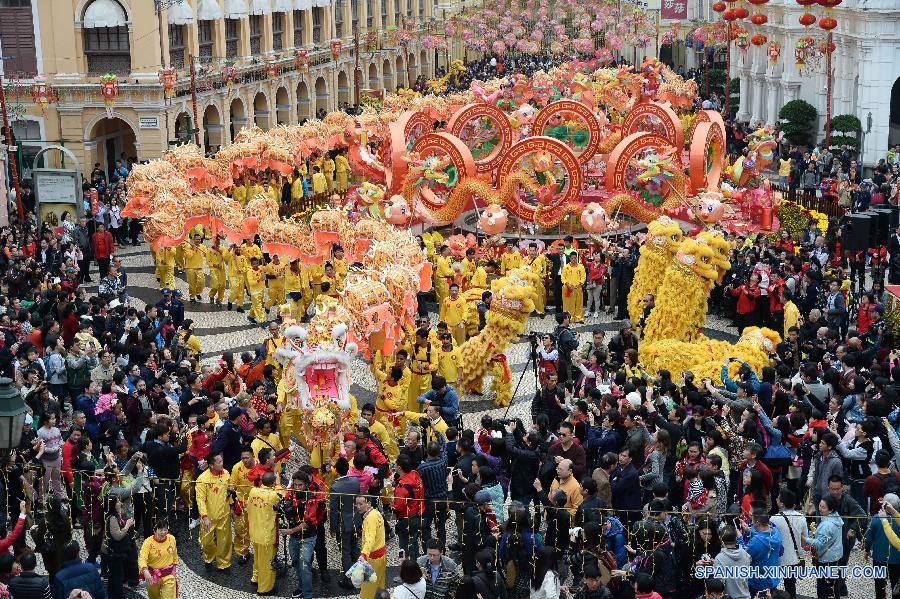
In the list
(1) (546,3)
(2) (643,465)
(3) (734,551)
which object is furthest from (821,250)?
(1) (546,3)

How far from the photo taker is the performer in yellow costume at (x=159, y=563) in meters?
11.8

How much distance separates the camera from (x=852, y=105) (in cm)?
3581

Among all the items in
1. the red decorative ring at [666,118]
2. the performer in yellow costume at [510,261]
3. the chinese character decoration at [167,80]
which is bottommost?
the performer in yellow costume at [510,261]

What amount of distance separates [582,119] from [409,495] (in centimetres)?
1546

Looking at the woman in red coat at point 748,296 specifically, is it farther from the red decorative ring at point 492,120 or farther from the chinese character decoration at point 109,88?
the chinese character decoration at point 109,88

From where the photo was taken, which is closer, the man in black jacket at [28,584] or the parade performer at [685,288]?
the man in black jacket at [28,584]

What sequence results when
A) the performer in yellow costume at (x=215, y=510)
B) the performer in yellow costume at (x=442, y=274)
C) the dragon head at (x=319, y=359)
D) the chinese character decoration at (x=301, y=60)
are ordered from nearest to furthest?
the performer in yellow costume at (x=215, y=510) < the dragon head at (x=319, y=359) < the performer in yellow costume at (x=442, y=274) < the chinese character decoration at (x=301, y=60)

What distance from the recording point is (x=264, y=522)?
41.6 feet

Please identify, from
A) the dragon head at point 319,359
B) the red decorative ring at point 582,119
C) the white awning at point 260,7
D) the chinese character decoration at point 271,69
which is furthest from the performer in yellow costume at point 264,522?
the white awning at point 260,7

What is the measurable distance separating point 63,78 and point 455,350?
2211 centimetres

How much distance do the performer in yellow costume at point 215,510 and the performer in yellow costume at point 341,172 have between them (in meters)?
21.8

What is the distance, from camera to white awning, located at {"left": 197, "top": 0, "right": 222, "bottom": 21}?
40.1 meters

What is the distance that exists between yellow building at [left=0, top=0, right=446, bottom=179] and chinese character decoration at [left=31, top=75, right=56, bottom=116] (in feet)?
0.81

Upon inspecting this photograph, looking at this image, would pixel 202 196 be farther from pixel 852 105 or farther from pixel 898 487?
pixel 852 105
